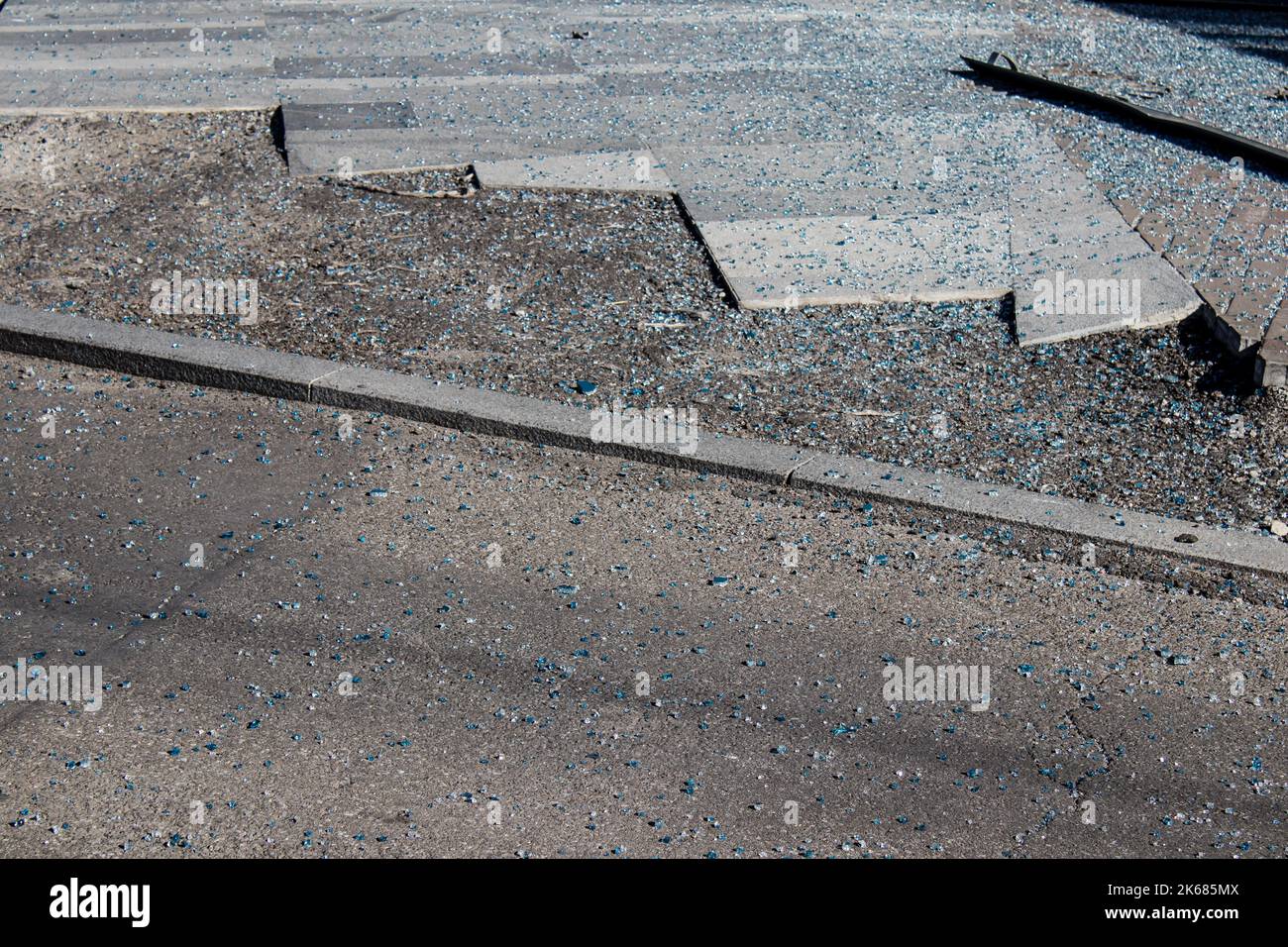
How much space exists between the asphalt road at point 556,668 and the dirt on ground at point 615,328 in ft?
2.32

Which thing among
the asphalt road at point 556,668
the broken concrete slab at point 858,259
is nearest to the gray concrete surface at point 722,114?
the broken concrete slab at point 858,259

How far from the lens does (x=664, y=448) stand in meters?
6.09

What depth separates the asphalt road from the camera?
4184mm

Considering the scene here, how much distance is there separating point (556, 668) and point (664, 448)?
1.55m

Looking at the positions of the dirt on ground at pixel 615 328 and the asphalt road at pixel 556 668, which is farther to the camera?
the dirt on ground at pixel 615 328

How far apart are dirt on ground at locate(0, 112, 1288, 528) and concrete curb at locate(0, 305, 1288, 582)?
0.16 meters

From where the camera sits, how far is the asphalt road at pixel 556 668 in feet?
13.7

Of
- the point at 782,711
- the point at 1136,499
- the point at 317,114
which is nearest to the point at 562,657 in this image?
the point at 782,711

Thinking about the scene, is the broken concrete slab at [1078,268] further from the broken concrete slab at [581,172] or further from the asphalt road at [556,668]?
the broken concrete slab at [581,172]

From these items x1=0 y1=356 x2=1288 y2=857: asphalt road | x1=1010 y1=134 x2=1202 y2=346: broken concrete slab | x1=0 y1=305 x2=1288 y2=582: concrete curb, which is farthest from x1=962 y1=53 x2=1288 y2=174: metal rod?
x1=0 y1=356 x2=1288 y2=857: asphalt road

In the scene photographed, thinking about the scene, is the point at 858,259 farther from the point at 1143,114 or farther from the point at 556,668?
the point at 556,668

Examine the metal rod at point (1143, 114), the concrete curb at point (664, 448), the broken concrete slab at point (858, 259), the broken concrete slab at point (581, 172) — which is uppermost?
the metal rod at point (1143, 114)

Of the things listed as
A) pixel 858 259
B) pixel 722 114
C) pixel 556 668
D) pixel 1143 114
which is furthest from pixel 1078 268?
pixel 556 668
